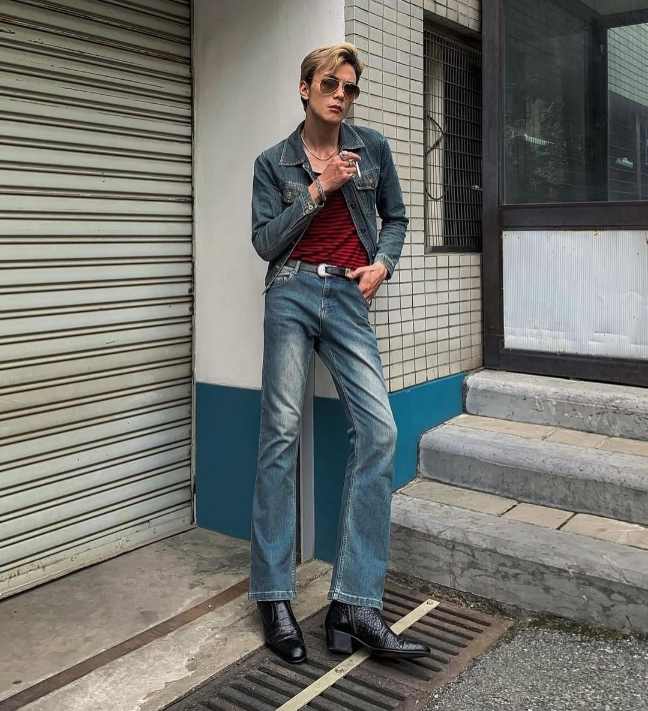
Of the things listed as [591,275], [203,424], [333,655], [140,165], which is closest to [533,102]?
[591,275]

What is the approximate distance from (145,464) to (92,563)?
0.54 meters

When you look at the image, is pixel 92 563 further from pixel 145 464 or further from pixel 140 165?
pixel 140 165

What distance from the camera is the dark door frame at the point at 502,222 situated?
4.35 meters

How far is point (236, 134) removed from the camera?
13.3 ft

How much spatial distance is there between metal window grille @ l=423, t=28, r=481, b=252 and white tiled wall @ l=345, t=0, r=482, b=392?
0.16m

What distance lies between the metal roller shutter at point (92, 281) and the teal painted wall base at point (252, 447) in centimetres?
13

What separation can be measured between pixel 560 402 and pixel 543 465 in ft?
1.79

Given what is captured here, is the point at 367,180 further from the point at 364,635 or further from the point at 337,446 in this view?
the point at 364,635

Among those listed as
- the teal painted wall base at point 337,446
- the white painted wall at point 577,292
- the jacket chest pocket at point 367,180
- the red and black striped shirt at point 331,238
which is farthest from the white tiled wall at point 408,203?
the red and black striped shirt at point 331,238

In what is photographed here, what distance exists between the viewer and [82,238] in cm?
373

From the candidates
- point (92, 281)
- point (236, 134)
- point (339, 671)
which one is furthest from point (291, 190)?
point (339, 671)

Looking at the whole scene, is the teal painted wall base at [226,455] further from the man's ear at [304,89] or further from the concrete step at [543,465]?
the man's ear at [304,89]

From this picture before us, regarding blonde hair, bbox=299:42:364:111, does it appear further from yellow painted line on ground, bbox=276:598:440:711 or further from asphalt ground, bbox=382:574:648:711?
asphalt ground, bbox=382:574:648:711

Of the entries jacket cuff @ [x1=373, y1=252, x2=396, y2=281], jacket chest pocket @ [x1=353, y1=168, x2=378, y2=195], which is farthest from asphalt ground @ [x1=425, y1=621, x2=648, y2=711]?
jacket chest pocket @ [x1=353, y1=168, x2=378, y2=195]
